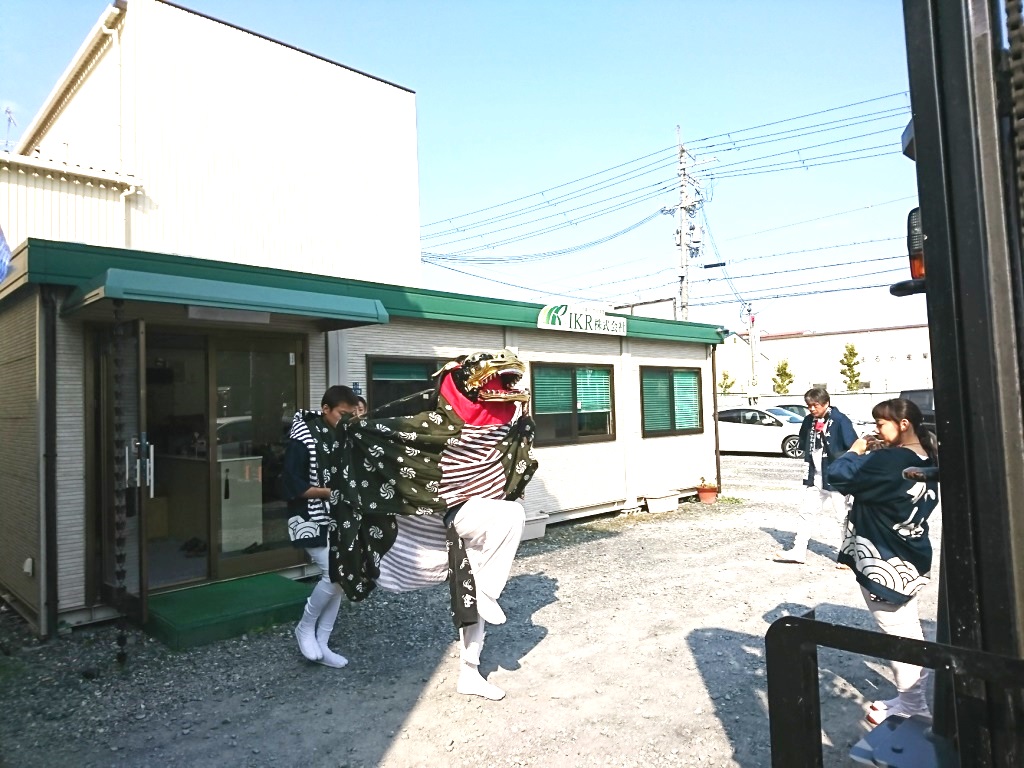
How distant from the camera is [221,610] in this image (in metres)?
5.42

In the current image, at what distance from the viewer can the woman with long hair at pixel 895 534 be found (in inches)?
139

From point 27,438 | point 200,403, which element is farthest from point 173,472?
point 27,438

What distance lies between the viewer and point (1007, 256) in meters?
1.64

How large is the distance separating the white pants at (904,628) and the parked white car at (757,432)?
1695 centimetres

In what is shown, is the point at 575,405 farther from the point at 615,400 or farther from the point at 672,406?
the point at 672,406

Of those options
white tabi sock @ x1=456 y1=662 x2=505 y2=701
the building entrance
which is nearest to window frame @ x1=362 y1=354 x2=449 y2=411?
the building entrance

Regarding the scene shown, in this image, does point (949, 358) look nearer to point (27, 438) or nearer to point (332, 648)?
point (332, 648)

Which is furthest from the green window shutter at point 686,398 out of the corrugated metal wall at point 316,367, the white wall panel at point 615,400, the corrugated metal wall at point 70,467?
the corrugated metal wall at point 70,467

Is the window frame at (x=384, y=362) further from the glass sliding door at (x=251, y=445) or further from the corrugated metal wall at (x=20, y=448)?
the corrugated metal wall at (x=20, y=448)

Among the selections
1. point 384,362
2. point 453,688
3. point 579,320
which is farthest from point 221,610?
point 579,320

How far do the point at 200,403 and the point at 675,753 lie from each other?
5.08m

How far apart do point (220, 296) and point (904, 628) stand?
4967 mm

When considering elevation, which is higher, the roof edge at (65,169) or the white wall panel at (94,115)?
the white wall panel at (94,115)

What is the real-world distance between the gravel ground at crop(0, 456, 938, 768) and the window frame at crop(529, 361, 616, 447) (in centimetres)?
289
